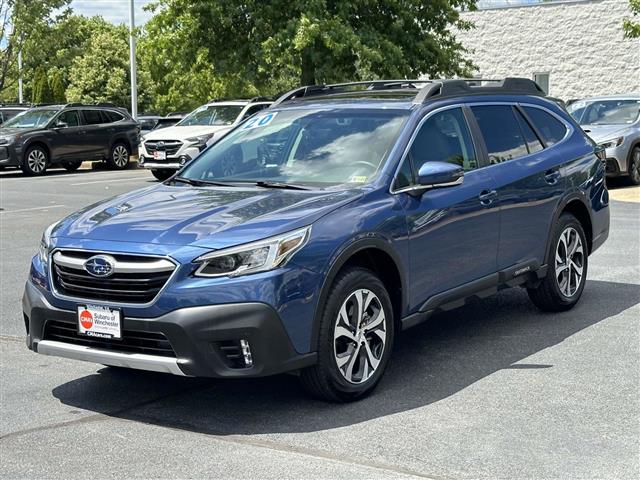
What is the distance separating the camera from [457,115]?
22.3ft

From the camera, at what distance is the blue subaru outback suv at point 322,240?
5027 mm

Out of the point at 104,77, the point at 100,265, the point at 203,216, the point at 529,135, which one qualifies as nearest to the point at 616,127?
the point at 529,135

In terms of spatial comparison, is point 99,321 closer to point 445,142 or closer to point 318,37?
point 445,142

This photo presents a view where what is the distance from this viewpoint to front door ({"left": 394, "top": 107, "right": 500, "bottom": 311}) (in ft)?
19.8

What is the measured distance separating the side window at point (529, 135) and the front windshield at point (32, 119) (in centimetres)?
2008

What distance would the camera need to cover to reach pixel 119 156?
27.7 meters

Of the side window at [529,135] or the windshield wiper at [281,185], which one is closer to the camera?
the windshield wiper at [281,185]

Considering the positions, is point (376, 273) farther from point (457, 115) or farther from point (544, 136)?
point (544, 136)

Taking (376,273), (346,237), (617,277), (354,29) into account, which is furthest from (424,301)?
(354,29)

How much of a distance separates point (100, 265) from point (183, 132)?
17.8 m

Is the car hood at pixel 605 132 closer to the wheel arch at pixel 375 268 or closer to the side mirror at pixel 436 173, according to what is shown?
the side mirror at pixel 436 173

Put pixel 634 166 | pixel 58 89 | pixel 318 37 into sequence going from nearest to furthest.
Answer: pixel 634 166 → pixel 318 37 → pixel 58 89

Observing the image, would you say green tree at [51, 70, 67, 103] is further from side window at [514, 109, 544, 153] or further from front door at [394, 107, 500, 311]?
front door at [394, 107, 500, 311]

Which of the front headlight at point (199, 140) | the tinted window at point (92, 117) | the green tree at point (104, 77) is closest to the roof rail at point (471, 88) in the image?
the front headlight at point (199, 140)
